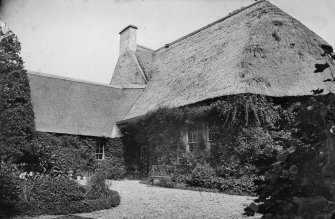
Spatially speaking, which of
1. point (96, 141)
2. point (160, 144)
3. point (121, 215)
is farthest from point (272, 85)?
point (96, 141)

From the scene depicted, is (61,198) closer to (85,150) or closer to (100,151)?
(85,150)

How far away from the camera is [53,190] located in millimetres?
7309

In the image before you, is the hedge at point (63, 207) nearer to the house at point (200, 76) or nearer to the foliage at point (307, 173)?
the foliage at point (307, 173)

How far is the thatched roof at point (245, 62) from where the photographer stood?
481 inches

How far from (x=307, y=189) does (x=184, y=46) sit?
60.7 ft

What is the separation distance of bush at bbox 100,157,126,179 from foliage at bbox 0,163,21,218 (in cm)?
978

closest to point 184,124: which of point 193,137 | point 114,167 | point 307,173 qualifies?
point 193,137

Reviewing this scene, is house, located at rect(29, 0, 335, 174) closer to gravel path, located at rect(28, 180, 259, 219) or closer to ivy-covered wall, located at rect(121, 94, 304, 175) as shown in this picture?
ivy-covered wall, located at rect(121, 94, 304, 175)

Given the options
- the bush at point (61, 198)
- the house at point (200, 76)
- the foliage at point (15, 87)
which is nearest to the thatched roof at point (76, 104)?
the house at point (200, 76)

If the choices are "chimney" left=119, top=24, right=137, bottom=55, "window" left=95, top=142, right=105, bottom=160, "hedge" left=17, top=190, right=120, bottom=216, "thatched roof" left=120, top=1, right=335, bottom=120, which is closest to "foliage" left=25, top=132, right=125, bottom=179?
"window" left=95, top=142, right=105, bottom=160

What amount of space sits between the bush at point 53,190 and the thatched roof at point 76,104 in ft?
30.2

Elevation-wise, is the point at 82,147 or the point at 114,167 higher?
the point at 82,147

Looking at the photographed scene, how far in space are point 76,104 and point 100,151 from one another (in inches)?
126

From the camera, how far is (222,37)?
16312 mm
